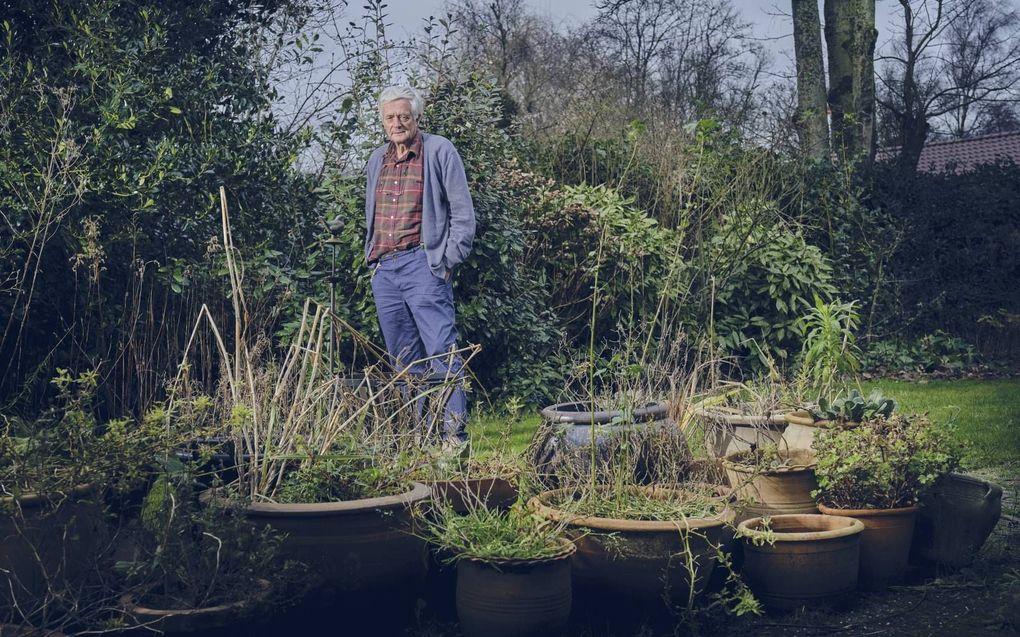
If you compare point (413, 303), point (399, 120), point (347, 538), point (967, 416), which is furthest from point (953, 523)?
point (967, 416)

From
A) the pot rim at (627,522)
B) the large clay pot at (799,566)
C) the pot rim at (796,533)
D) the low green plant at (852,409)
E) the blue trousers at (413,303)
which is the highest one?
the blue trousers at (413,303)

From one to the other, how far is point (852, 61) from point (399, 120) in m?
9.76

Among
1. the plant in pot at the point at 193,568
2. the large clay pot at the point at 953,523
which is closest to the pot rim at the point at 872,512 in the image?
the large clay pot at the point at 953,523

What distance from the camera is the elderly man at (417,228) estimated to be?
5.26 metres

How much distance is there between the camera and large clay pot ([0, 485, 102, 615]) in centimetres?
283

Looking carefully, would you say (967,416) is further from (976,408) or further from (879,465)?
(879,465)

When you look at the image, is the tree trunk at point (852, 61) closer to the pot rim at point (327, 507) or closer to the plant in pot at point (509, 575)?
the plant in pot at point (509, 575)

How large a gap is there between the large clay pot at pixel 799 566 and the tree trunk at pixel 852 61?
10352mm

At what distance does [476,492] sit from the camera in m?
3.87

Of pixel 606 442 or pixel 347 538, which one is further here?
pixel 606 442

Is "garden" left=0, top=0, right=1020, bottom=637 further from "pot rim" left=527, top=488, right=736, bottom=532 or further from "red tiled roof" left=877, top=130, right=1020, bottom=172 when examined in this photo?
"red tiled roof" left=877, top=130, right=1020, bottom=172

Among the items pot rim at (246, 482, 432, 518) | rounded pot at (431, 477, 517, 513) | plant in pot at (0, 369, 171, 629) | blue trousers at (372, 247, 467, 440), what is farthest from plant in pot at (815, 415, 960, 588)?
plant in pot at (0, 369, 171, 629)

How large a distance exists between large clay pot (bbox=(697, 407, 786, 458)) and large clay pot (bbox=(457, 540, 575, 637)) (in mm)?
1546

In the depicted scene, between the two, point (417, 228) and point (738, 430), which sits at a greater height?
point (417, 228)
